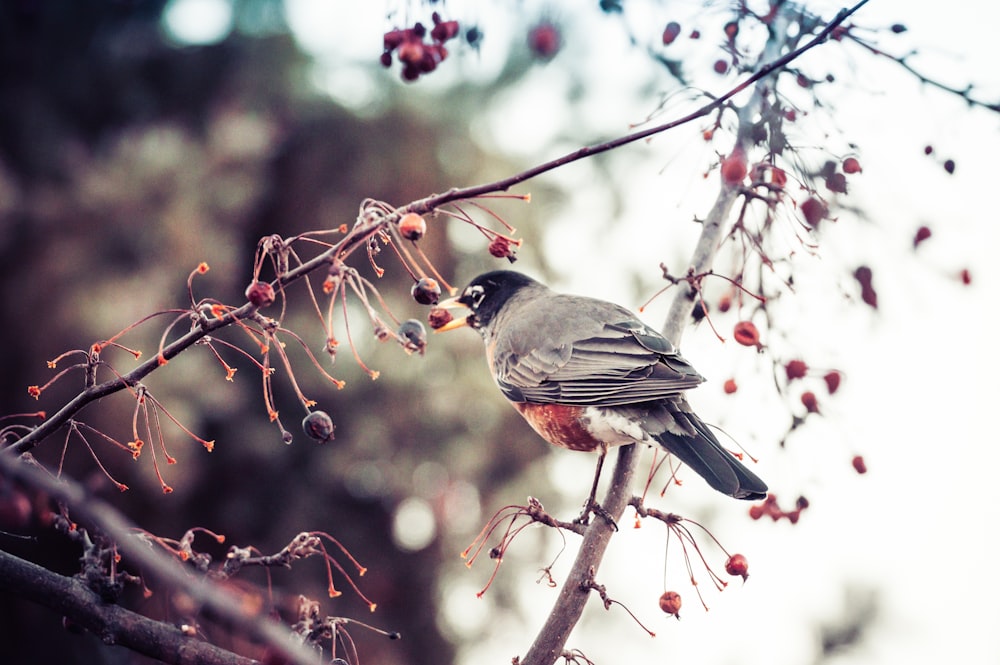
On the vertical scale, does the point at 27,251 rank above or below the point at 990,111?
above

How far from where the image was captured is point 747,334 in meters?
1.42

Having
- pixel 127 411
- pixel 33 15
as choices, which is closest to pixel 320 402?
pixel 127 411

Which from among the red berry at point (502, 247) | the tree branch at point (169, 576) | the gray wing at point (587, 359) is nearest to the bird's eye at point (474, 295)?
the gray wing at point (587, 359)

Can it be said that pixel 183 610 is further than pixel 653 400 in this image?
No

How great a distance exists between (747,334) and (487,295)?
5.29ft

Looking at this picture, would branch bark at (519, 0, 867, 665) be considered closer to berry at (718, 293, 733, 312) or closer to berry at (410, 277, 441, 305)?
berry at (718, 293, 733, 312)

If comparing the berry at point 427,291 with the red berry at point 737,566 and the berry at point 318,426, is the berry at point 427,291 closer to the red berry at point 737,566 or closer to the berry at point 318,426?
the berry at point 318,426

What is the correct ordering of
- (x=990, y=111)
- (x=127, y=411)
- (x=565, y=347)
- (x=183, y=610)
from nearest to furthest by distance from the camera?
(x=183, y=610), (x=990, y=111), (x=565, y=347), (x=127, y=411)

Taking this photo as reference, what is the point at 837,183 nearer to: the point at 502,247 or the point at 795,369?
the point at 795,369

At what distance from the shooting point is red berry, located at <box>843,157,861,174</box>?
146 cm

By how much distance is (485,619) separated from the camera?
17.2ft

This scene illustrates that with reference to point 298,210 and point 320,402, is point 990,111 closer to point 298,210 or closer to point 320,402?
point 320,402

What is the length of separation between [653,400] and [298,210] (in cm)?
416

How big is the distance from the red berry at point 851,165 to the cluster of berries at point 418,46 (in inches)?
29.6
